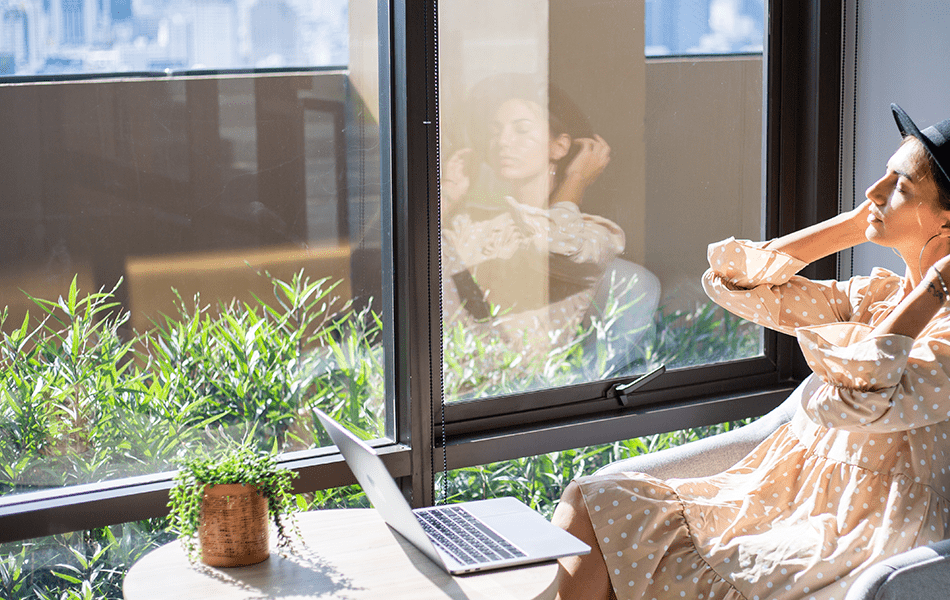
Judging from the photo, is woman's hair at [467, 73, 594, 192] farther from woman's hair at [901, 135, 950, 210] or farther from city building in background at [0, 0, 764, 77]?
woman's hair at [901, 135, 950, 210]

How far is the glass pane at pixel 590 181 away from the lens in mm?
2174

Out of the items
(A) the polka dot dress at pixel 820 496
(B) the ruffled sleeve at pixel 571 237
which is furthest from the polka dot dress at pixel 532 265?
(A) the polka dot dress at pixel 820 496

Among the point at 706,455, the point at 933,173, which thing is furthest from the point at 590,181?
the point at 933,173

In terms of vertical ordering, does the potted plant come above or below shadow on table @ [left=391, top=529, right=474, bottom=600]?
above

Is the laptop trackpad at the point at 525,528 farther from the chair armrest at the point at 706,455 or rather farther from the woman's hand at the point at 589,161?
the woman's hand at the point at 589,161

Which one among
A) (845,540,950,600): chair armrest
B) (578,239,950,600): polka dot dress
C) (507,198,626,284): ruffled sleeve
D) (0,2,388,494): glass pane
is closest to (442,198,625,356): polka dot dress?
(507,198,626,284): ruffled sleeve

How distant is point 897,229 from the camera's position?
1694mm

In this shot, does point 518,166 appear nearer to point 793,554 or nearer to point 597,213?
point 597,213

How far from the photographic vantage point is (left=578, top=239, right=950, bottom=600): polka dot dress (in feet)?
5.04

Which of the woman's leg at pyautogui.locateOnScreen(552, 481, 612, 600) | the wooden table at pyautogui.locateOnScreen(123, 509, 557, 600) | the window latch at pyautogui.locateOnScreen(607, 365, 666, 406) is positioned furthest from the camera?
the window latch at pyautogui.locateOnScreen(607, 365, 666, 406)

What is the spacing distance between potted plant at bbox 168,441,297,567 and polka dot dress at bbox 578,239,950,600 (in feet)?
2.04

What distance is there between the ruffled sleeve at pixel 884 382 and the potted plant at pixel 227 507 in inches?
37.8

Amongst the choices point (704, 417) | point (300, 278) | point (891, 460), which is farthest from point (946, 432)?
point (300, 278)

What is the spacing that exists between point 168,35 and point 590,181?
1101 millimetres
